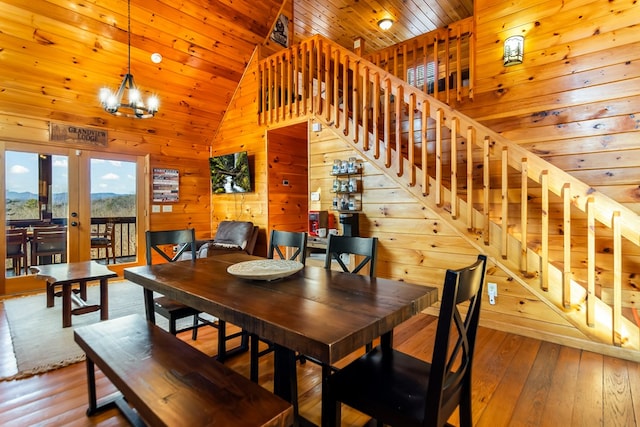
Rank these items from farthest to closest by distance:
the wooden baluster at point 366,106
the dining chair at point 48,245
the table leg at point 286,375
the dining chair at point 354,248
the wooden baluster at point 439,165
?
the dining chair at point 48,245 → the wooden baluster at point 366,106 → the wooden baluster at point 439,165 → the dining chair at point 354,248 → the table leg at point 286,375

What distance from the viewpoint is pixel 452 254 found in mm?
3143

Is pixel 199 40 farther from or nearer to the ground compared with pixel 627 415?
farther from the ground

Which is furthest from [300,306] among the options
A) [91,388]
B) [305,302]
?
[91,388]

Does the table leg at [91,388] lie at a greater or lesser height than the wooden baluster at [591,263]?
lesser

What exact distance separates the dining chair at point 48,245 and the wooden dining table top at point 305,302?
11.5ft

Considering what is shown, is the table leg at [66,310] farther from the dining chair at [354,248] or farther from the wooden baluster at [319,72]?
the wooden baluster at [319,72]

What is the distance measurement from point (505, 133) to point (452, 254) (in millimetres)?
1534

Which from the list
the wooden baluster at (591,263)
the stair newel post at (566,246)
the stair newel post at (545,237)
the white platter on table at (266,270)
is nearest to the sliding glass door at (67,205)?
the white platter on table at (266,270)

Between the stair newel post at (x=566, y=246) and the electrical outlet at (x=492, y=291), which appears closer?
the stair newel post at (x=566, y=246)

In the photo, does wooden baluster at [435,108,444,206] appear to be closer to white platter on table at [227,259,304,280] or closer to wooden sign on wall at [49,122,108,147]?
white platter on table at [227,259,304,280]

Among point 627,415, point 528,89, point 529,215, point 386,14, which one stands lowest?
point 627,415

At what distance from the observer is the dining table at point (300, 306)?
1.10 m

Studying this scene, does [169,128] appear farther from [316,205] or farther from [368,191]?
[368,191]

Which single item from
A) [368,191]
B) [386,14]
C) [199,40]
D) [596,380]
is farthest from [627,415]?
[199,40]
